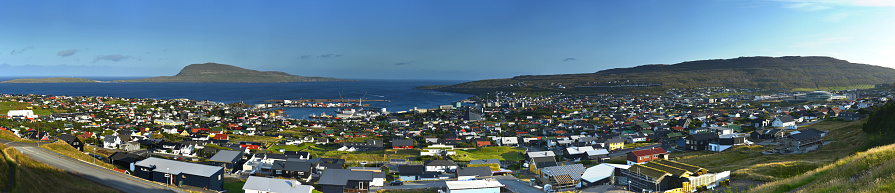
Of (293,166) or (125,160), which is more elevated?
(125,160)

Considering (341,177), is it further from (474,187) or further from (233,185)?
(474,187)

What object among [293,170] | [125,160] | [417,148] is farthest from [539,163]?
[125,160]

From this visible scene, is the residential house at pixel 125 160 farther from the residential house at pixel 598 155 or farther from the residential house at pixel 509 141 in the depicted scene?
the residential house at pixel 509 141

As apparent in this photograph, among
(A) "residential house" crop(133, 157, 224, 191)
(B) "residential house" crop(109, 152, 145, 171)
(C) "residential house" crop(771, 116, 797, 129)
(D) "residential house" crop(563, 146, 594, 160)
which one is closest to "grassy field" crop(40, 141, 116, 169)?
(B) "residential house" crop(109, 152, 145, 171)

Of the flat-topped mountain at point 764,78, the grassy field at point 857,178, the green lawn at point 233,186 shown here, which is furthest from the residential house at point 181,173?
the flat-topped mountain at point 764,78

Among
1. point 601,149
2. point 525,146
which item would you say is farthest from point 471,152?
point 601,149
